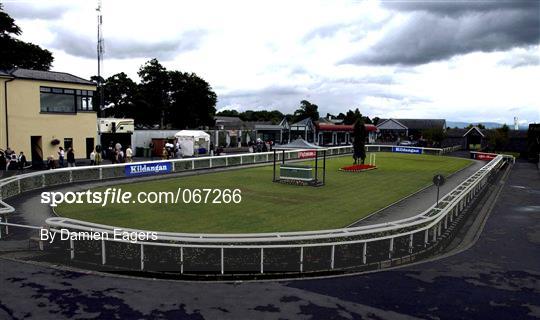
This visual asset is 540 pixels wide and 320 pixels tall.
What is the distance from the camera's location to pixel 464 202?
1972 cm

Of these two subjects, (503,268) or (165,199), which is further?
(165,199)

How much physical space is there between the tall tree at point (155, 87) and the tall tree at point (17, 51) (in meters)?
19.4

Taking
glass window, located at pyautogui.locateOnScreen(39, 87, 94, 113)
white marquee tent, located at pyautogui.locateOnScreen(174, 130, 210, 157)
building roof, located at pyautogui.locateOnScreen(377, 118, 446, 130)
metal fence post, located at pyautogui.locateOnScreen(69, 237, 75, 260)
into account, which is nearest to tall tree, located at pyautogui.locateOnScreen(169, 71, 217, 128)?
white marquee tent, located at pyautogui.locateOnScreen(174, 130, 210, 157)

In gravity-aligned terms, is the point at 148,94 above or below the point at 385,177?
above

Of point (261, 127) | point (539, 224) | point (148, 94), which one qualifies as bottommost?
point (539, 224)

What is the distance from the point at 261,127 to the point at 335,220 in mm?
57053

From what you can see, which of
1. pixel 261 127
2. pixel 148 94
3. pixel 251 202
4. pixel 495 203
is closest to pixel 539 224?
pixel 495 203

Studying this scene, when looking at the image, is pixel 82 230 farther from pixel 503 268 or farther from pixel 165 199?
pixel 503 268

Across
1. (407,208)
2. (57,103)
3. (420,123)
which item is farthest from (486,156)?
(420,123)

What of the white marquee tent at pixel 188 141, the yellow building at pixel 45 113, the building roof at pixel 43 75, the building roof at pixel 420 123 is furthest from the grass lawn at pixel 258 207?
the building roof at pixel 420 123

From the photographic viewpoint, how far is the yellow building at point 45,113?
105 feet

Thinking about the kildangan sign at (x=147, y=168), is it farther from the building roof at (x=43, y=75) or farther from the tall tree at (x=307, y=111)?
the tall tree at (x=307, y=111)

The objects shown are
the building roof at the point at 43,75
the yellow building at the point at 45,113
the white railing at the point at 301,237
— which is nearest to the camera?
the white railing at the point at 301,237

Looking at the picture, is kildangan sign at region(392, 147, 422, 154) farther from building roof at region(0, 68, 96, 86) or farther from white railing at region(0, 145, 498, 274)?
building roof at region(0, 68, 96, 86)
